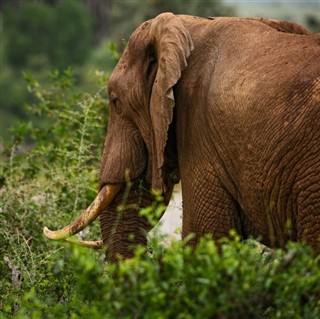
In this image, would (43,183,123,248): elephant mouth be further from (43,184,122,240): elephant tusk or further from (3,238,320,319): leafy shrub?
(3,238,320,319): leafy shrub

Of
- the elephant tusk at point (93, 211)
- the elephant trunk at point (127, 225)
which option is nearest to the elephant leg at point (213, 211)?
the elephant trunk at point (127, 225)

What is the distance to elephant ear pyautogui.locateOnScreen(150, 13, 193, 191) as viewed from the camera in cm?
816

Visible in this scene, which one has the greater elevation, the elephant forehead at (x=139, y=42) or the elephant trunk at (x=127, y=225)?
the elephant forehead at (x=139, y=42)

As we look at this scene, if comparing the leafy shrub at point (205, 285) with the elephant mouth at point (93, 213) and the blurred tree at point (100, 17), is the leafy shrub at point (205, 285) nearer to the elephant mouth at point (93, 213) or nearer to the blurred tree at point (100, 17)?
the elephant mouth at point (93, 213)

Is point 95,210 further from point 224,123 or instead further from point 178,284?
point 178,284

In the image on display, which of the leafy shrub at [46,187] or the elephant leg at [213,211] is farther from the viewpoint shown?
the leafy shrub at [46,187]

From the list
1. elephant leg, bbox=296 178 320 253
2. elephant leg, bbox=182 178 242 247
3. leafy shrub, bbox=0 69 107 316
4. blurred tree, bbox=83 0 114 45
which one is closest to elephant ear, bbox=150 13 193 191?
elephant leg, bbox=182 178 242 247

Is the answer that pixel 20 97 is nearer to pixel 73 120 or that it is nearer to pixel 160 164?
pixel 73 120

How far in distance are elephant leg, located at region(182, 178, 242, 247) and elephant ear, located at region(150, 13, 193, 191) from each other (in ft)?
1.01

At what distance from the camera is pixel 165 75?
8172mm

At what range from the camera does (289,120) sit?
729cm

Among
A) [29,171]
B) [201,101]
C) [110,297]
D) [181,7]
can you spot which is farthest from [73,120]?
[181,7]

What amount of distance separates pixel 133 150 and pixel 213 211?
873 mm

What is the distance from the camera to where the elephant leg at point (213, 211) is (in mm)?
8000
